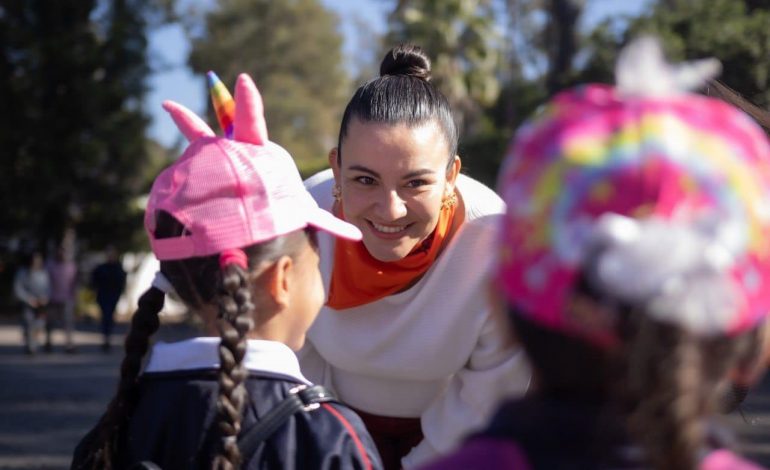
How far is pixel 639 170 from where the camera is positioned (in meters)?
1.28

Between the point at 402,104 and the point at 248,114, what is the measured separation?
850mm

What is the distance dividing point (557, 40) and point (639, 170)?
20412 millimetres

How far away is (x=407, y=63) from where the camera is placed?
323cm

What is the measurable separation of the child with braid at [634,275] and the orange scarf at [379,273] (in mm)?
1577

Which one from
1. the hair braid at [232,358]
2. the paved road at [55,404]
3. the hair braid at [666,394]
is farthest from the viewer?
the paved road at [55,404]

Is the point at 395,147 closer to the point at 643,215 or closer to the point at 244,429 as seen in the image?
the point at 244,429

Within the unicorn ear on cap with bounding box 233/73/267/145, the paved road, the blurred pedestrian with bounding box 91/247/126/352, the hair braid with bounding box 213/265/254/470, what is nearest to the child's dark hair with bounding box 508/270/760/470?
the hair braid with bounding box 213/265/254/470

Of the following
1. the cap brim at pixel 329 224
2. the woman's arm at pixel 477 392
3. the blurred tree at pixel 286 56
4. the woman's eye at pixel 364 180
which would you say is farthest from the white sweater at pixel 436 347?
the blurred tree at pixel 286 56

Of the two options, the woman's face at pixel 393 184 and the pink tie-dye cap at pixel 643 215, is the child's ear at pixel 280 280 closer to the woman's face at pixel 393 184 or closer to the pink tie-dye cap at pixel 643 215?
the woman's face at pixel 393 184

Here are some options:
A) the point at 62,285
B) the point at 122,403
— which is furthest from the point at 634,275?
the point at 62,285

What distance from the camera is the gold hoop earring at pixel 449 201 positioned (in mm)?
2990

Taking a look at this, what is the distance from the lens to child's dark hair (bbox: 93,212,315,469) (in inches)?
76.4

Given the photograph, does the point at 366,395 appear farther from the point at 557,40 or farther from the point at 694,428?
the point at 557,40

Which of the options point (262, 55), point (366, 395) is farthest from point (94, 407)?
point (262, 55)
